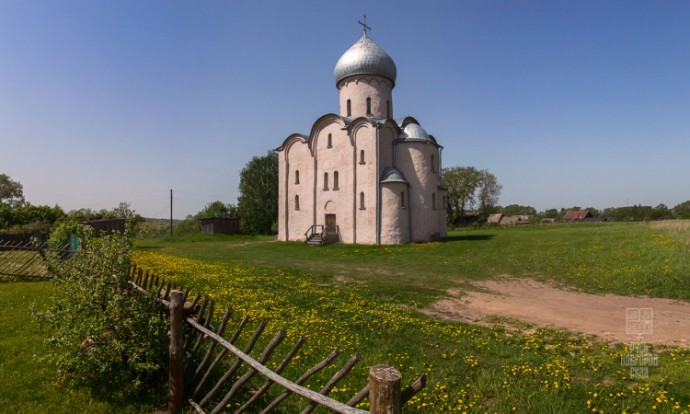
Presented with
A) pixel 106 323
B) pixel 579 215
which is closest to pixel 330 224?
pixel 106 323

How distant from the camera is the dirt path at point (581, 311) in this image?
7.36 meters

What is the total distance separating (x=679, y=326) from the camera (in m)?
7.72

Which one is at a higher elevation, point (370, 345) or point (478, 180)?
point (478, 180)

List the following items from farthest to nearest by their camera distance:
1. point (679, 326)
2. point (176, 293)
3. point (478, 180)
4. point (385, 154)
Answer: point (478, 180), point (385, 154), point (679, 326), point (176, 293)

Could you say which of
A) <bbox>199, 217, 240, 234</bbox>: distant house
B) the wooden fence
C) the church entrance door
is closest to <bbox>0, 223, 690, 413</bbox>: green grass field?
the wooden fence

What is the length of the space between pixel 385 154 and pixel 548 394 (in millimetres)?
23328

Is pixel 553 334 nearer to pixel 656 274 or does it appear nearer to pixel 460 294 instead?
pixel 460 294

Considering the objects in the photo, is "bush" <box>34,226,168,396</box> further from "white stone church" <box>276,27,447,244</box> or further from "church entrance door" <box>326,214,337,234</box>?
"church entrance door" <box>326,214,337,234</box>

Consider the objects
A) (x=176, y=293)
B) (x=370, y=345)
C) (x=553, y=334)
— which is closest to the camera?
(x=176, y=293)

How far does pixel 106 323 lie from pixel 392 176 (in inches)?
896

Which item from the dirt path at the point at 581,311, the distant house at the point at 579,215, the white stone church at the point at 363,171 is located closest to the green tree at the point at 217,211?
the white stone church at the point at 363,171

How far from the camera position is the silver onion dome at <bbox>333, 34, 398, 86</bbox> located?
94.4 feet

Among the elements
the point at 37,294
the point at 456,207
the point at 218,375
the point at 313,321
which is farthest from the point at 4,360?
the point at 456,207

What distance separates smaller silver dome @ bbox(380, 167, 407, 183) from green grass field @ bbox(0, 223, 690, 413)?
1098 centimetres
